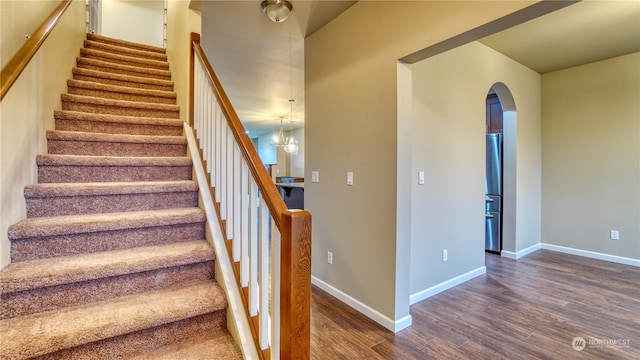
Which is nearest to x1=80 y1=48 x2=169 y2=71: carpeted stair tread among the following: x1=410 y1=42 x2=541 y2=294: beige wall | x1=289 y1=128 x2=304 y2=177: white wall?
x1=410 y1=42 x2=541 y2=294: beige wall

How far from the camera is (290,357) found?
102 cm

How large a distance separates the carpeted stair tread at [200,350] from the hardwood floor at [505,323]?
710mm

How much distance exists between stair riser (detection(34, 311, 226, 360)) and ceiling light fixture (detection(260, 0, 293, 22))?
2253 mm

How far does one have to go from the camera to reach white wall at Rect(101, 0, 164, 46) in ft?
18.9

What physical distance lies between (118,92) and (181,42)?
794 mm

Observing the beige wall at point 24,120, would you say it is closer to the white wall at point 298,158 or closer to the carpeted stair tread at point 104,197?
the carpeted stair tread at point 104,197

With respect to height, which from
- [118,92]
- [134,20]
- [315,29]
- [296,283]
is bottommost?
[296,283]

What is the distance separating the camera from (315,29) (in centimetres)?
288

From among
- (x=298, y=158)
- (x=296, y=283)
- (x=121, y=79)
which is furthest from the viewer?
(x=298, y=158)

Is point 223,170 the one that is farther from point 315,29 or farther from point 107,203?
point 315,29

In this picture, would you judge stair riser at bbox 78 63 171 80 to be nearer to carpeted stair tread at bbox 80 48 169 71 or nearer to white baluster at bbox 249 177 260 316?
carpeted stair tread at bbox 80 48 169 71

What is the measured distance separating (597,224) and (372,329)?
3.74 meters

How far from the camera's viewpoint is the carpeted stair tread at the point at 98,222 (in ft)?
4.69

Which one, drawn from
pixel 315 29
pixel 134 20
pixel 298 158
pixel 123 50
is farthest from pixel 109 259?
pixel 298 158
